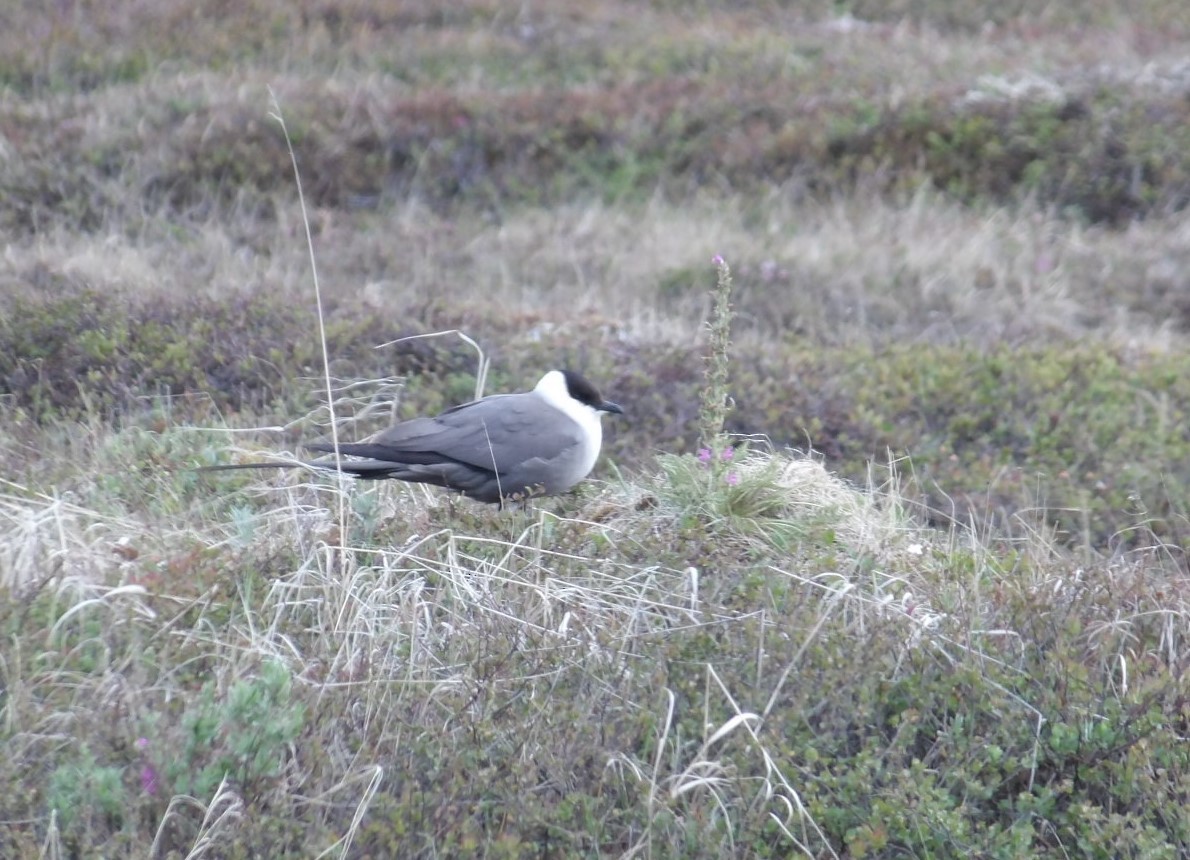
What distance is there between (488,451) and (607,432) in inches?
75.2

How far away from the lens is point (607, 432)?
21.2ft

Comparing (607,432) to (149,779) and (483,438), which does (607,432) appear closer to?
(483,438)

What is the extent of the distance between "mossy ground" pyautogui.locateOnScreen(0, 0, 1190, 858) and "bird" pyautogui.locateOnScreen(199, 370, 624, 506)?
0.44ft

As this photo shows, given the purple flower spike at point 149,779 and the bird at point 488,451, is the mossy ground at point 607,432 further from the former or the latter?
the bird at point 488,451

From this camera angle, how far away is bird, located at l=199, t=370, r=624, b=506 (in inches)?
177

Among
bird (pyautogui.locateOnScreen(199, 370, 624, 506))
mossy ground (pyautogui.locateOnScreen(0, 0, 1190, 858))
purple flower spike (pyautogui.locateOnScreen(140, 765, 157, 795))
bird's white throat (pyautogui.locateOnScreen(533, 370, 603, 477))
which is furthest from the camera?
bird's white throat (pyautogui.locateOnScreen(533, 370, 603, 477))

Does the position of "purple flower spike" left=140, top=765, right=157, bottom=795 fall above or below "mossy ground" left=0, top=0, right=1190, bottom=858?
above

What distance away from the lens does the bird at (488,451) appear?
14.8 feet

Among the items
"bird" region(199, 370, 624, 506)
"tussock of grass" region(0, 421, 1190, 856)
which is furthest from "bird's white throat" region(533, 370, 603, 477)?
→ "tussock of grass" region(0, 421, 1190, 856)

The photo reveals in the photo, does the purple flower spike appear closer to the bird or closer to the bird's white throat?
the bird

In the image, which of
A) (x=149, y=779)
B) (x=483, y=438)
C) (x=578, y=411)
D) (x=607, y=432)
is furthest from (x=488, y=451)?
(x=607, y=432)

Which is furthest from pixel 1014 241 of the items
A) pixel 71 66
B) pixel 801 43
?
pixel 71 66

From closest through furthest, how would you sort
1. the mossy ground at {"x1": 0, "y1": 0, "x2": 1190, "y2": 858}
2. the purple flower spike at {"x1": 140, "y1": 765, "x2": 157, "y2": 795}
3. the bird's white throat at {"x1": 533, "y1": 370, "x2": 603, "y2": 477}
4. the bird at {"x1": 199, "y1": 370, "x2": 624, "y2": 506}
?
the purple flower spike at {"x1": 140, "y1": 765, "x2": 157, "y2": 795}, the mossy ground at {"x1": 0, "y1": 0, "x2": 1190, "y2": 858}, the bird at {"x1": 199, "y1": 370, "x2": 624, "y2": 506}, the bird's white throat at {"x1": 533, "y1": 370, "x2": 603, "y2": 477}

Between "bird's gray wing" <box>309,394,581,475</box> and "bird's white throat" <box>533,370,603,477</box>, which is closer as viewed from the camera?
"bird's gray wing" <box>309,394,581,475</box>
